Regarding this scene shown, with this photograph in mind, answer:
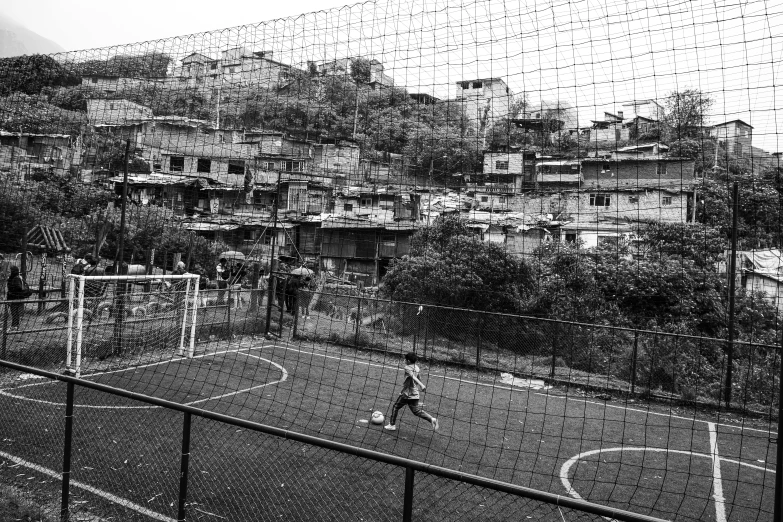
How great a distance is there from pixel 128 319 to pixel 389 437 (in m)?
6.34

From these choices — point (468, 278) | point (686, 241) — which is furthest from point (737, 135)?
point (686, 241)

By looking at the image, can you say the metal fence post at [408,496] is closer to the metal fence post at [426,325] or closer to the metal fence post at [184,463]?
the metal fence post at [184,463]

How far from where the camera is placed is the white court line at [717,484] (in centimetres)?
621

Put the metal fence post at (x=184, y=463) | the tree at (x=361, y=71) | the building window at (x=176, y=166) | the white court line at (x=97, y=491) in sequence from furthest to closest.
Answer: the building window at (x=176, y=166) → the tree at (x=361, y=71) → the white court line at (x=97, y=491) → the metal fence post at (x=184, y=463)

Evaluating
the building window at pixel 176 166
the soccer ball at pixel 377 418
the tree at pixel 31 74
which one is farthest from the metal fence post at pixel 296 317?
the tree at pixel 31 74

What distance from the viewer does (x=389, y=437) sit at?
8.22 meters

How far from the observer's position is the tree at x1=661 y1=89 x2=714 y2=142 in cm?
741

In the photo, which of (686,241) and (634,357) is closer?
(634,357)

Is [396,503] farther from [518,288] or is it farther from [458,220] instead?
[458,220]

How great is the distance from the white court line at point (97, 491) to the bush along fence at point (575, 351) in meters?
7.49

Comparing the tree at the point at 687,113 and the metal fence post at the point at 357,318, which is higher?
the tree at the point at 687,113

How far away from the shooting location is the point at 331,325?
15.2m

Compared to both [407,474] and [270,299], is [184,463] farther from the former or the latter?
[270,299]

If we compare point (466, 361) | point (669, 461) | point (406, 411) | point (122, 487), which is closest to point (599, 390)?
point (466, 361)
